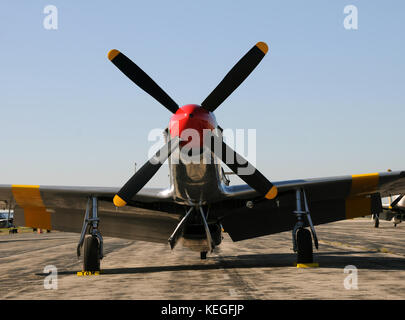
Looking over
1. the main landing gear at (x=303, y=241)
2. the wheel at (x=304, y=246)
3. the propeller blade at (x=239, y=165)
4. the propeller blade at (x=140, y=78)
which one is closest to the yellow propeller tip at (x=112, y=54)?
the propeller blade at (x=140, y=78)

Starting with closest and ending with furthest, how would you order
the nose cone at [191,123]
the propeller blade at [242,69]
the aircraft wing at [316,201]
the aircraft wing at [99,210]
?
the nose cone at [191,123], the propeller blade at [242,69], the aircraft wing at [316,201], the aircraft wing at [99,210]

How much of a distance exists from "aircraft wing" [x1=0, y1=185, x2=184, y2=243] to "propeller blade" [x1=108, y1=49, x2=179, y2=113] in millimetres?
2984

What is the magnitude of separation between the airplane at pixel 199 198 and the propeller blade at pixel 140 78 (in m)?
0.02

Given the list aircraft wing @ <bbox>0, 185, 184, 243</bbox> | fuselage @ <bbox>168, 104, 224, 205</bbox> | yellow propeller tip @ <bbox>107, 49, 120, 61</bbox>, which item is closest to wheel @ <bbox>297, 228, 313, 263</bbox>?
fuselage @ <bbox>168, 104, 224, 205</bbox>

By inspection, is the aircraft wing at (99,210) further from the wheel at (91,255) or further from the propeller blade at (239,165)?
the propeller blade at (239,165)

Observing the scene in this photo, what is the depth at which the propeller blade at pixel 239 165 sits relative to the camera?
1080cm

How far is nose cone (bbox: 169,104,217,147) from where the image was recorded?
405 inches

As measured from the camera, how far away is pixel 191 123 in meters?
10.3

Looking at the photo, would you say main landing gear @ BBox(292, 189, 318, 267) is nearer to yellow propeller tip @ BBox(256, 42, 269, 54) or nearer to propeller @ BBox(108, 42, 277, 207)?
propeller @ BBox(108, 42, 277, 207)

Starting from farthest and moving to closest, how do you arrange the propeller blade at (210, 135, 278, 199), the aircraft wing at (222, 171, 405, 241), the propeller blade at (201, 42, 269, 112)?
the aircraft wing at (222, 171, 405, 241) < the propeller blade at (201, 42, 269, 112) < the propeller blade at (210, 135, 278, 199)

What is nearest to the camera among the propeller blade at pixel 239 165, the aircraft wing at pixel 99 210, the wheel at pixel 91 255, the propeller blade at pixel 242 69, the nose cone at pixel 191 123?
the nose cone at pixel 191 123
